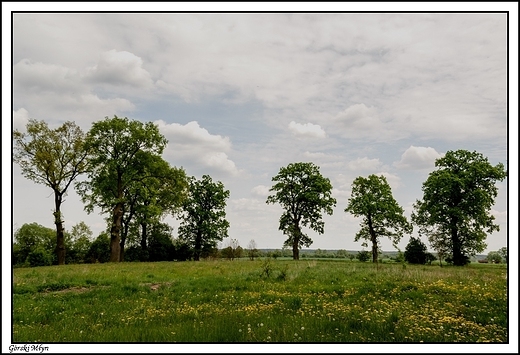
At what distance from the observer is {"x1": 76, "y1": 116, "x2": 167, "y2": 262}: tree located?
3738 cm

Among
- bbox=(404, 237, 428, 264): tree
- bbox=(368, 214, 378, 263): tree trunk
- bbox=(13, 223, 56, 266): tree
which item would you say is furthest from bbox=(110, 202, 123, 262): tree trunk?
bbox=(404, 237, 428, 264): tree

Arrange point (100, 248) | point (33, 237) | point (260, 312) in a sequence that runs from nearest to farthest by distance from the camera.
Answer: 1. point (260, 312)
2. point (100, 248)
3. point (33, 237)

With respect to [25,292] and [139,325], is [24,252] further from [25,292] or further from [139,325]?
[139,325]

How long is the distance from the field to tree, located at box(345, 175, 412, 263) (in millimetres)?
37163

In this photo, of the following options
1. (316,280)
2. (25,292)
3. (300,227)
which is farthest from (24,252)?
(316,280)

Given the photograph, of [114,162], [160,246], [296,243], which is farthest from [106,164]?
[296,243]

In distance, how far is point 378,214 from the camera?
168ft

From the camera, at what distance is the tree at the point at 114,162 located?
3738cm

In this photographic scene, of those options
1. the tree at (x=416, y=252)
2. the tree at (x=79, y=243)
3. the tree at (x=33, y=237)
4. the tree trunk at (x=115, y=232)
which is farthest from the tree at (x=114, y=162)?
the tree at (x=416, y=252)

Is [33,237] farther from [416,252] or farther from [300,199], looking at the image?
[416,252]

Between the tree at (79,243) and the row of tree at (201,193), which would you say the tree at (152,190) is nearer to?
the row of tree at (201,193)

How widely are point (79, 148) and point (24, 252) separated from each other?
111ft

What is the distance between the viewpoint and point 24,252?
59.2 meters

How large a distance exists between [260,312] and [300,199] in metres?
43.7
